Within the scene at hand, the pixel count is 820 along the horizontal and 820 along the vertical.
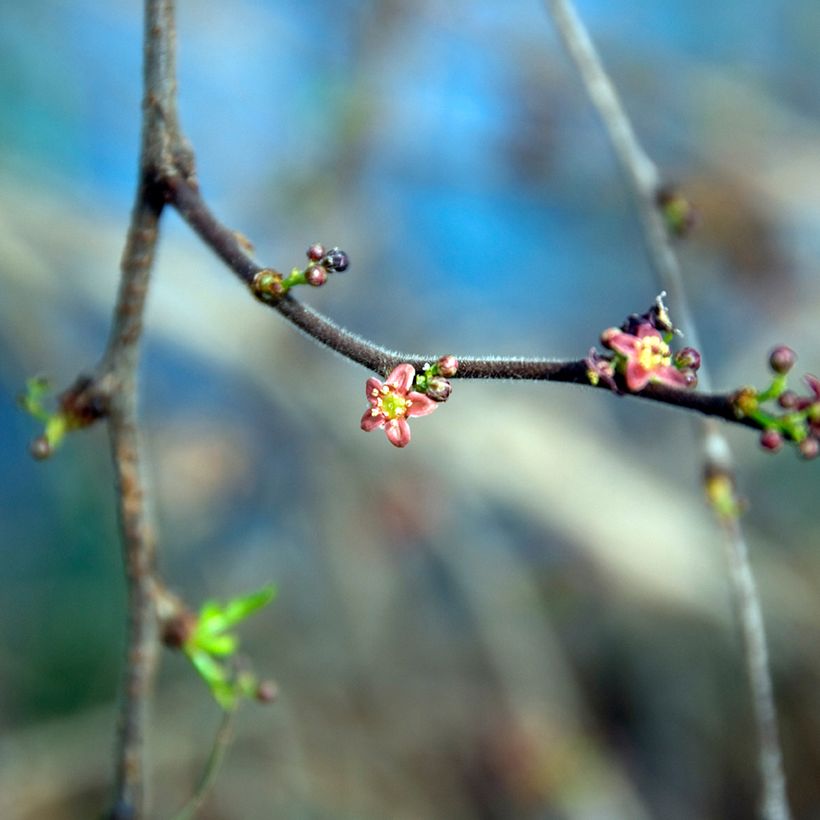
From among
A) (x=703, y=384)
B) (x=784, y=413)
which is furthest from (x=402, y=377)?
(x=703, y=384)

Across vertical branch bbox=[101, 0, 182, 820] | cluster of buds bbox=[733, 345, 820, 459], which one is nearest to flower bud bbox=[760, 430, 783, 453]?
cluster of buds bbox=[733, 345, 820, 459]

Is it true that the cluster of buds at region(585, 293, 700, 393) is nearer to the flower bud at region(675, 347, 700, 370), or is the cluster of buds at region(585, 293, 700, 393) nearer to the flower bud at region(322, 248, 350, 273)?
the flower bud at region(675, 347, 700, 370)

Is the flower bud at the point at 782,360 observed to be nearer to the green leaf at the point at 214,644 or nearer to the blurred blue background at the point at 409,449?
the green leaf at the point at 214,644

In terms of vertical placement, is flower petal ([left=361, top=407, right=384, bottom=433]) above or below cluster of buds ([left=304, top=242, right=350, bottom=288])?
below

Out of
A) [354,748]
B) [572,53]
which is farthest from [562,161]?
[572,53]

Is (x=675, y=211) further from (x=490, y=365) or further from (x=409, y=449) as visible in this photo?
(x=409, y=449)

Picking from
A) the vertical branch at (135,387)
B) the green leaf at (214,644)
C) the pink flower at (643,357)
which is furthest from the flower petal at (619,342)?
the green leaf at (214,644)
